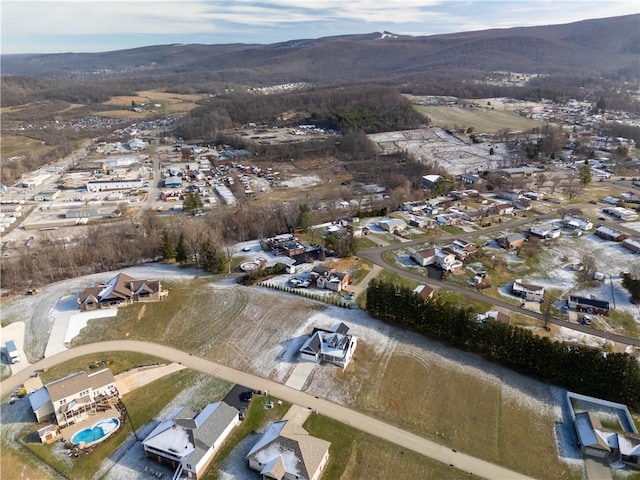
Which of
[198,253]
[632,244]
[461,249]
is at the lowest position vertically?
[632,244]

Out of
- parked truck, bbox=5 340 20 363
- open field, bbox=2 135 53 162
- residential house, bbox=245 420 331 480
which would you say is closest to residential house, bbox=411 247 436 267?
residential house, bbox=245 420 331 480

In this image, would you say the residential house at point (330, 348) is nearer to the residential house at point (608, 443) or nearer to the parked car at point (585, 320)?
the residential house at point (608, 443)

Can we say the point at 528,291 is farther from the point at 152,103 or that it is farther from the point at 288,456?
the point at 152,103

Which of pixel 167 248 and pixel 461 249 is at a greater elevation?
pixel 167 248

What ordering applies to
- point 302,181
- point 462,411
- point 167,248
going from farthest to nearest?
point 302,181, point 167,248, point 462,411

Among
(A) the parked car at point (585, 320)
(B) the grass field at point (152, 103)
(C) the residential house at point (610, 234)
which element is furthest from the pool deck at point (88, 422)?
(B) the grass field at point (152, 103)

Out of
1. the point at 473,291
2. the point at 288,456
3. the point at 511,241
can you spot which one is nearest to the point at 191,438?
the point at 288,456
